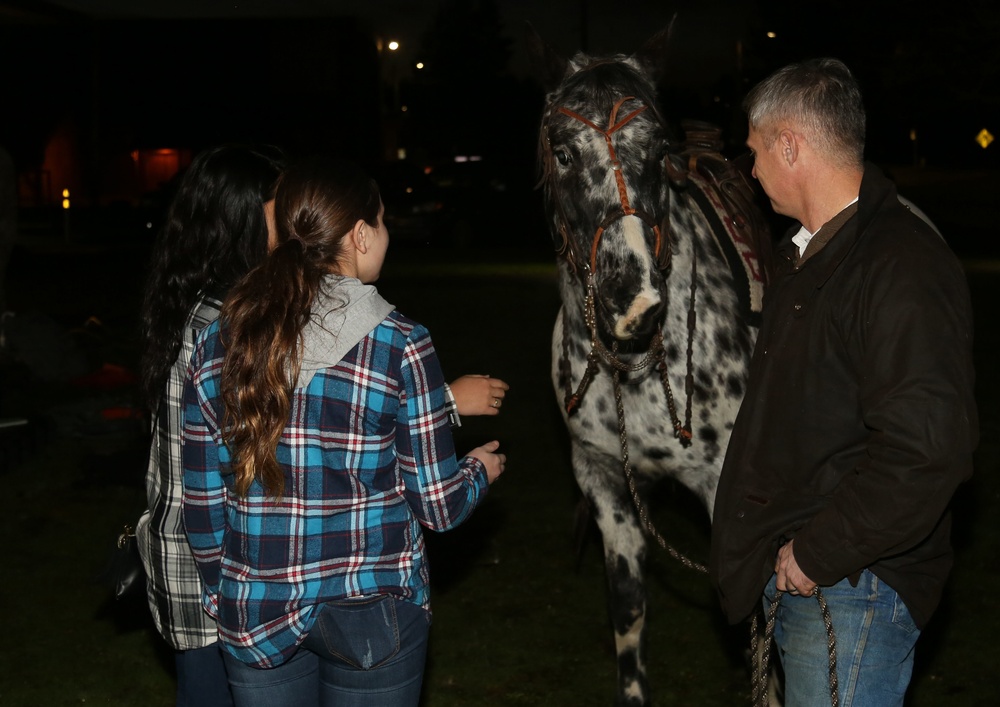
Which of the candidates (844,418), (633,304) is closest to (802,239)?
(844,418)

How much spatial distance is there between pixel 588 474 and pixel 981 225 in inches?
1250

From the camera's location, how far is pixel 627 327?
3.48m

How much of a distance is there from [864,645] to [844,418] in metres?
0.53

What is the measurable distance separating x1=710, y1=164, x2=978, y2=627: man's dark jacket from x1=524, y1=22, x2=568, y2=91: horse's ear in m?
1.81

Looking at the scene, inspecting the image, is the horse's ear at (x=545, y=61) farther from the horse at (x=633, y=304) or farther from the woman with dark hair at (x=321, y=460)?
the woman with dark hair at (x=321, y=460)

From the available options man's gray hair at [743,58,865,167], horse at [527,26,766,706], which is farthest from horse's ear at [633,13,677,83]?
man's gray hair at [743,58,865,167]

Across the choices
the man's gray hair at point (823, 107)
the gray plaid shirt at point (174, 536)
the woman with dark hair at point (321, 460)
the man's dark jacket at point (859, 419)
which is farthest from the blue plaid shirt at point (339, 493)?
the man's gray hair at point (823, 107)

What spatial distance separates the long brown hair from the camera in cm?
226

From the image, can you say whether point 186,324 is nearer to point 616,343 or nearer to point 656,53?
point 616,343

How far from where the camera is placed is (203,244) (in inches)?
116

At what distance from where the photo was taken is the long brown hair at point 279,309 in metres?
2.26

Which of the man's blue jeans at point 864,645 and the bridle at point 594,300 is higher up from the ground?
the bridle at point 594,300

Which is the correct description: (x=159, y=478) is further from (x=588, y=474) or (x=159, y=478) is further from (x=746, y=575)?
(x=588, y=474)

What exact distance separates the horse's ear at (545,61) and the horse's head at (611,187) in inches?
5.6
